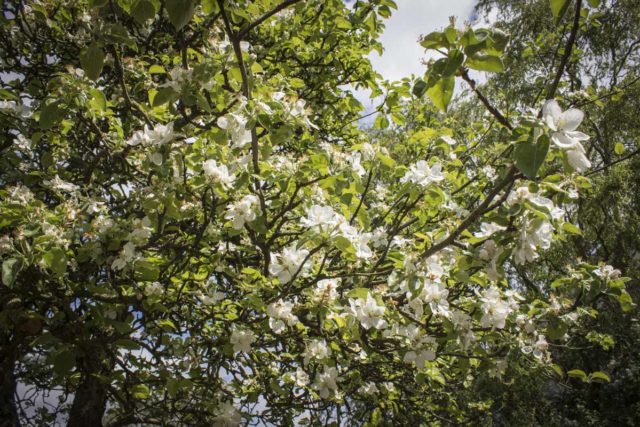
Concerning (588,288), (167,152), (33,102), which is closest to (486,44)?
(167,152)

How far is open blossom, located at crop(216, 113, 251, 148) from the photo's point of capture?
1.77 m

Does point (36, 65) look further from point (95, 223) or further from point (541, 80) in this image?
point (541, 80)

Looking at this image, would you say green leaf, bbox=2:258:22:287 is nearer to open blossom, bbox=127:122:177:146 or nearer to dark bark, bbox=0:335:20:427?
open blossom, bbox=127:122:177:146

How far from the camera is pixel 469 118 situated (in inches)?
384

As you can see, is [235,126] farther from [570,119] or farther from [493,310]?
[493,310]

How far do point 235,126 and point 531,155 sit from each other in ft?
3.77

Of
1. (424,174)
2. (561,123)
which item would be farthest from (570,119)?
(424,174)

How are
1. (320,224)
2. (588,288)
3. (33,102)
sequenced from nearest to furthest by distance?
1. (320,224)
2. (588,288)
3. (33,102)

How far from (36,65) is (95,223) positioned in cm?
240

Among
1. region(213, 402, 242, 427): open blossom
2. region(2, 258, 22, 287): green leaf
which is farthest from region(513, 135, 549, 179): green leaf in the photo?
region(213, 402, 242, 427): open blossom

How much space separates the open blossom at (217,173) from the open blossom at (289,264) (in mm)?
384

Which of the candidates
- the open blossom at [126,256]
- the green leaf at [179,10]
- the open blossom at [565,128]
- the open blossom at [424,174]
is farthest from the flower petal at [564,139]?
the open blossom at [126,256]

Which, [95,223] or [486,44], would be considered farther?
[95,223]

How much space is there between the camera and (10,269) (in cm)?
162
